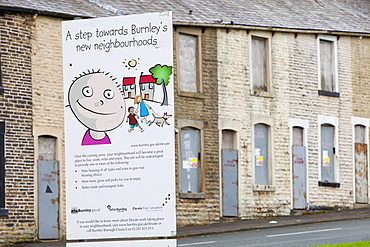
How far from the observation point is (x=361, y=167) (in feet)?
111

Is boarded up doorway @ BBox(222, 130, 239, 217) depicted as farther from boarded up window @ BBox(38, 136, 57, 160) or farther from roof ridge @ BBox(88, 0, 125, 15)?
boarded up window @ BBox(38, 136, 57, 160)

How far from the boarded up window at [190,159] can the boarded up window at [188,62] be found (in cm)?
142

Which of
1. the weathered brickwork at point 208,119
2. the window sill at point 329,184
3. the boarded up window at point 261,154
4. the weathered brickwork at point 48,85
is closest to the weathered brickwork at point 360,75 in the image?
the window sill at point 329,184

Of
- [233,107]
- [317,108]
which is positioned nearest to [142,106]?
[233,107]

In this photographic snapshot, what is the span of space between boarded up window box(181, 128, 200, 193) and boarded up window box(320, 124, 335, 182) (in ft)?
20.4

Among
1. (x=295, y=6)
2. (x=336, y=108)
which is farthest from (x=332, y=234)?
(x=295, y=6)

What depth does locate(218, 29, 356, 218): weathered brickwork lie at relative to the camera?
97.3ft

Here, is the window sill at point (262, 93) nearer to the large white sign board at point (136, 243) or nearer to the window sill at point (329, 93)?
the window sill at point (329, 93)

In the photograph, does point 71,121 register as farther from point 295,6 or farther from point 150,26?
point 295,6

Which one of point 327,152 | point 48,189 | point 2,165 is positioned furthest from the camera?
point 327,152

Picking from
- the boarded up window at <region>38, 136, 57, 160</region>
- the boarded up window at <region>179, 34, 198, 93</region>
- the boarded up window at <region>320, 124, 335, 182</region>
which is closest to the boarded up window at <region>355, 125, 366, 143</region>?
the boarded up window at <region>320, 124, 335, 182</region>

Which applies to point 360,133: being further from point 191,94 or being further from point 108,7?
point 108,7

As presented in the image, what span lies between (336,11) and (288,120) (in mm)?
6408

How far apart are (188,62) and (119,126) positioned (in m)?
19.5
